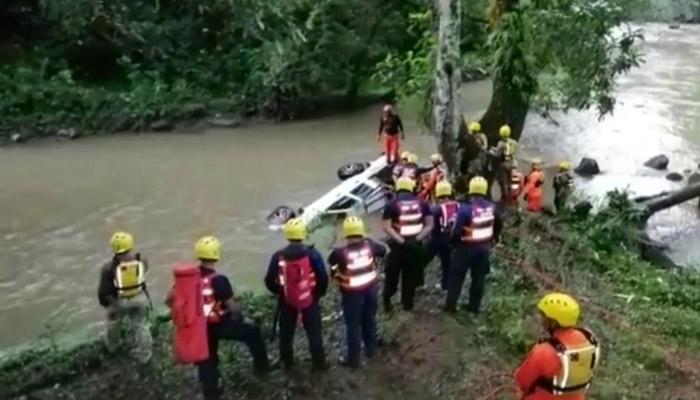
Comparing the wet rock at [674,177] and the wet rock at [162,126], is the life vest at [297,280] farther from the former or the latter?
the wet rock at [162,126]

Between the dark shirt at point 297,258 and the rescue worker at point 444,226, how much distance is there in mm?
2269

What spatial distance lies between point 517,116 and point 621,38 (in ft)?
8.00

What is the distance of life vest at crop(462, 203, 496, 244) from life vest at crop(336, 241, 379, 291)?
4.94ft

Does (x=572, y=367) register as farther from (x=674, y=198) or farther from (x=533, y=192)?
(x=674, y=198)

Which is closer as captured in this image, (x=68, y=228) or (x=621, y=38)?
(x=621, y=38)

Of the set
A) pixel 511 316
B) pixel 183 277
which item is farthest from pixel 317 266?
pixel 511 316

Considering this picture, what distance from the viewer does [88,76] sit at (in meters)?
29.1

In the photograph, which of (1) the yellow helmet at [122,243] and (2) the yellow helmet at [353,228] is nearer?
(2) the yellow helmet at [353,228]

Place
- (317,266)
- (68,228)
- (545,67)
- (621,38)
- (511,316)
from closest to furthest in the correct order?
(317,266), (511,316), (621,38), (545,67), (68,228)

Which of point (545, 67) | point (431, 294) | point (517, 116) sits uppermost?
point (545, 67)

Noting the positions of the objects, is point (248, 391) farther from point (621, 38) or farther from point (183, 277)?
point (621, 38)

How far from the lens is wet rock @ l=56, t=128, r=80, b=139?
2489cm

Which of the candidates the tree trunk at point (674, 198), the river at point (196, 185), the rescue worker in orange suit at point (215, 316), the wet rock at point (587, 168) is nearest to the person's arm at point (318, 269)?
the rescue worker in orange suit at point (215, 316)

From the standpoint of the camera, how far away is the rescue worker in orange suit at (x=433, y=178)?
13.2 metres
